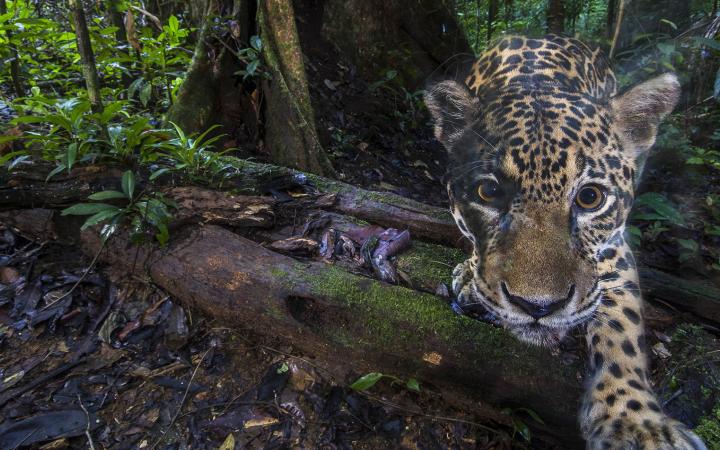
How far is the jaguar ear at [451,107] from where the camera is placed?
3.12 meters

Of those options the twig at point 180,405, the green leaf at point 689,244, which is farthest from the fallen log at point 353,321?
the green leaf at point 689,244

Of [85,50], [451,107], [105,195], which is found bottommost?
[105,195]

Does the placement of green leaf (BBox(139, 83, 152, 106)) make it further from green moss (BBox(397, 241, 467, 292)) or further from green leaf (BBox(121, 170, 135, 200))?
green moss (BBox(397, 241, 467, 292))

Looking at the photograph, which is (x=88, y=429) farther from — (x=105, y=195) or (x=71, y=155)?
(x=71, y=155)

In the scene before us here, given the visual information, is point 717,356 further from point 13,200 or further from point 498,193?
point 13,200

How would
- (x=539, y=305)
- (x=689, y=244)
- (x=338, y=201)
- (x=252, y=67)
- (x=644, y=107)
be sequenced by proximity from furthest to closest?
(x=252, y=67) < (x=689, y=244) < (x=338, y=201) < (x=644, y=107) < (x=539, y=305)

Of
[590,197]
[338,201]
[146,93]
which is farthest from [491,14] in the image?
[590,197]

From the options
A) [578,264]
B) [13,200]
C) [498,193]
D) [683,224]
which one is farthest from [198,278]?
[683,224]

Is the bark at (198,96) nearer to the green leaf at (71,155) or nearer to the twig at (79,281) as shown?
the green leaf at (71,155)

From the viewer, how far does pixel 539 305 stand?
7.47 ft

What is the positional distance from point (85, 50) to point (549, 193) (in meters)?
3.57

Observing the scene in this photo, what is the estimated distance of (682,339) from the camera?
9.64 feet

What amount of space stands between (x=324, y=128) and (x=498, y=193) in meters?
4.06

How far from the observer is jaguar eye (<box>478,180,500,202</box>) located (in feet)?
8.91
